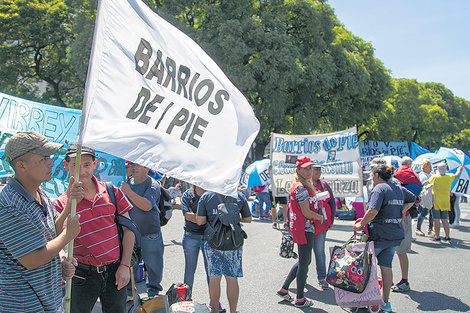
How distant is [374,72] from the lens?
2744cm

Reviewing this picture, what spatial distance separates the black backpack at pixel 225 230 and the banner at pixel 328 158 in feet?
14.8

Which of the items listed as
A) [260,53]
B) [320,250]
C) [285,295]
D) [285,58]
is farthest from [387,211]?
[260,53]

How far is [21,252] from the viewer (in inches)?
88.4

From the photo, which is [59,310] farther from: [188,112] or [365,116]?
[365,116]

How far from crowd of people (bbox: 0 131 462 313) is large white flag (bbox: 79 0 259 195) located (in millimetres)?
414

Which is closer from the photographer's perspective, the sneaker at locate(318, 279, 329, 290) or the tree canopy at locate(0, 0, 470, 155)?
the sneaker at locate(318, 279, 329, 290)

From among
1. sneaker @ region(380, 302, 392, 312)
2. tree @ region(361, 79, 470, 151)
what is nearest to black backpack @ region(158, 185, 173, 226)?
sneaker @ region(380, 302, 392, 312)

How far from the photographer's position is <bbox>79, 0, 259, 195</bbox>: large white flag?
2561 mm

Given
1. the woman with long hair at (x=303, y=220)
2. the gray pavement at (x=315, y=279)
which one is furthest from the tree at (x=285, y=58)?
the woman with long hair at (x=303, y=220)

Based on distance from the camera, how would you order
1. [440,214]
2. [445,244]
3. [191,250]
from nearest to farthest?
[191,250]
[445,244]
[440,214]

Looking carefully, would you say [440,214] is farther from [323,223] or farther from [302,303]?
[302,303]

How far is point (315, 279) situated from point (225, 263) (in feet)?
7.91

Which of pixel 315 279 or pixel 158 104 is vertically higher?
pixel 158 104

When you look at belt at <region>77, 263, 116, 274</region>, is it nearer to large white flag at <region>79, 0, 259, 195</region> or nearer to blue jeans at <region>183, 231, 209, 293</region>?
large white flag at <region>79, 0, 259, 195</region>
